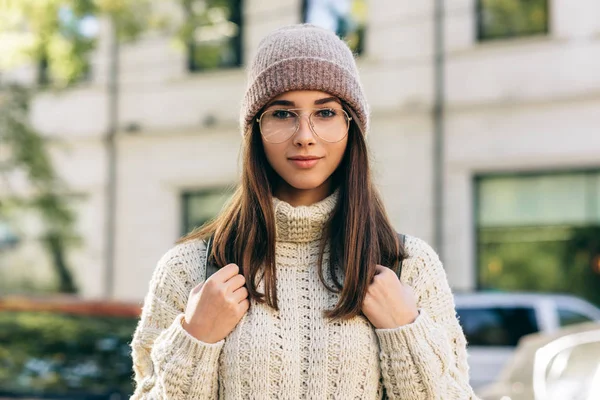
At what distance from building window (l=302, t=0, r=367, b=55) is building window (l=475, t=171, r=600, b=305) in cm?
321

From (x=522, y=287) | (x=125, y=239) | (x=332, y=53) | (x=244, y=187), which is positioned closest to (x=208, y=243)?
(x=244, y=187)

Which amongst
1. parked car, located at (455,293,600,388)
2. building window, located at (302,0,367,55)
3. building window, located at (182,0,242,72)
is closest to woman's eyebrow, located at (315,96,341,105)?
parked car, located at (455,293,600,388)

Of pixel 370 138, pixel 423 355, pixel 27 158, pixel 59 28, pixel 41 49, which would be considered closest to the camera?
pixel 423 355

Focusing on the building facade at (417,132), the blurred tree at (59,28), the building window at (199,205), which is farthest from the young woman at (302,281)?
the building window at (199,205)

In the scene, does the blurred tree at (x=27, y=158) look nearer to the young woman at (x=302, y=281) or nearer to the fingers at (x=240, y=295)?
the young woman at (x=302, y=281)

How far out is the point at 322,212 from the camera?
110 inches

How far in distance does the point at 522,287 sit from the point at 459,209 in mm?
1579

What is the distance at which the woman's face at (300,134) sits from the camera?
106 inches

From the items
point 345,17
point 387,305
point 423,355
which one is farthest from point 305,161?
point 345,17

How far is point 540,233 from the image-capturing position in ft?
46.0

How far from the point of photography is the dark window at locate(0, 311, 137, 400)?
273 inches

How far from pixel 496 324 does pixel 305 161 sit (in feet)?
25.9

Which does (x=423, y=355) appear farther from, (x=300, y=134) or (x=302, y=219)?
(x=300, y=134)

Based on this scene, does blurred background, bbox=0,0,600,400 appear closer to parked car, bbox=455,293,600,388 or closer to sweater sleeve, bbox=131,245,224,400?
parked car, bbox=455,293,600,388
